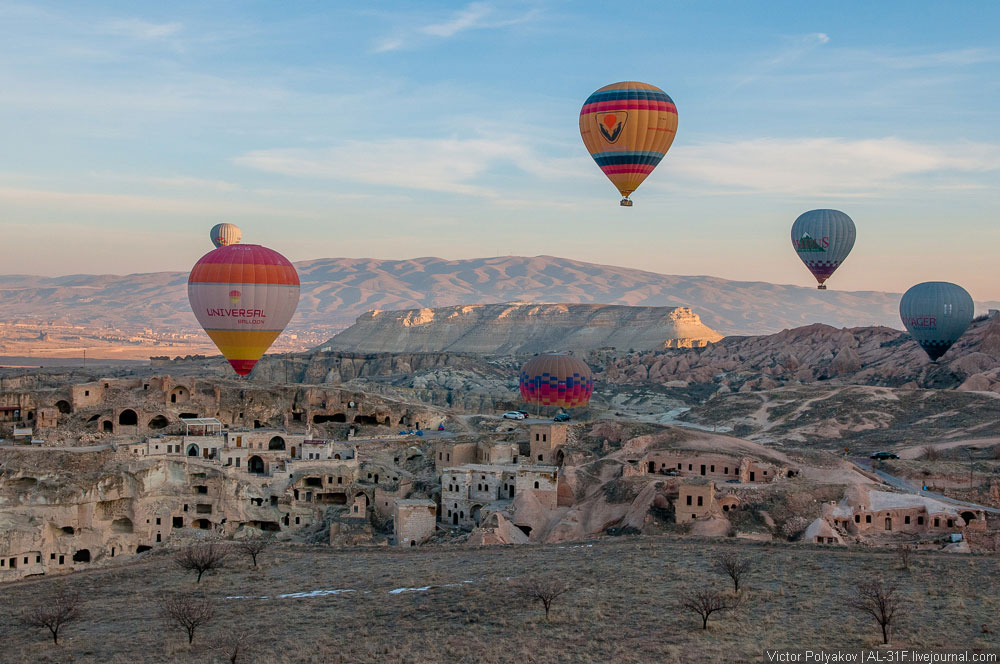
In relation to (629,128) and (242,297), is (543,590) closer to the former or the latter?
(242,297)

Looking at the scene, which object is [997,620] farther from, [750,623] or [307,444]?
[307,444]

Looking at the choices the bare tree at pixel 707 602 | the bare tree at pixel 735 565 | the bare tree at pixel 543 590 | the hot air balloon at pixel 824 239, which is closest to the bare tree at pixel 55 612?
the bare tree at pixel 543 590

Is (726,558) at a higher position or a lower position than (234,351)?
lower

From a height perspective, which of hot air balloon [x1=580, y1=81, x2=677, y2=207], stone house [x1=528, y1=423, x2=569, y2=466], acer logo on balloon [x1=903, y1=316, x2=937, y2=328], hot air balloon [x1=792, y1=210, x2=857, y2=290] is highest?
hot air balloon [x1=580, y1=81, x2=677, y2=207]

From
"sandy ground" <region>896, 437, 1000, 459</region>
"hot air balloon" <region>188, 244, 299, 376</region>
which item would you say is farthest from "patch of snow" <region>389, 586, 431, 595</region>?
"sandy ground" <region>896, 437, 1000, 459</region>

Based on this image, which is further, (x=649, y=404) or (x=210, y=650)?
(x=649, y=404)

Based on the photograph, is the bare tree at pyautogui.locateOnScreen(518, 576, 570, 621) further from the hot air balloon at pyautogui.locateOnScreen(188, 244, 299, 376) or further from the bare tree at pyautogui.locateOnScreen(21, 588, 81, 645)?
the hot air balloon at pyautogui.locateOnScreen(188, 244, 299, 376)

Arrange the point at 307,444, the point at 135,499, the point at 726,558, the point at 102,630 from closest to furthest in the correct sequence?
the point at 102,630 < the point at 726,558 < the point at 135,499 < the point at 307,444

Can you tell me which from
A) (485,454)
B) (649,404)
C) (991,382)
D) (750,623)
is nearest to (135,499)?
(485,454)
